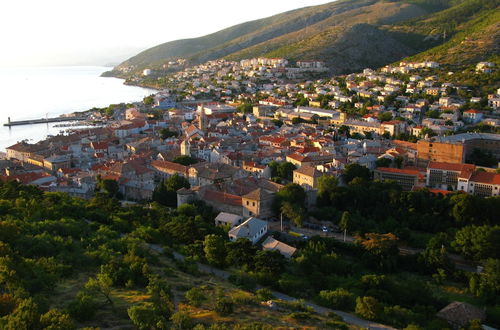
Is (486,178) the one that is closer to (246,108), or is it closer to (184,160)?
(184,160)

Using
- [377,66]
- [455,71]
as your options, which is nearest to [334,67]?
[377,66]

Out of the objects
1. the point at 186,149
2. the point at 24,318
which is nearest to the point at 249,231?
the point at 24,318

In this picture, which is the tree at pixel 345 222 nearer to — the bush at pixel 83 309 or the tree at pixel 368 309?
the tree at pixel 368 309

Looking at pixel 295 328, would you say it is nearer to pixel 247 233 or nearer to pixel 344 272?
pixel 344 272

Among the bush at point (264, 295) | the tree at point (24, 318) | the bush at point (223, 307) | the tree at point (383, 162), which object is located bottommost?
the bush at point (264, 295)

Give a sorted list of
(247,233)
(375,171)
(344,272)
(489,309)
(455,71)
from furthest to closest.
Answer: (455,71), (375,171), (247,233), (344,272), (489,309)

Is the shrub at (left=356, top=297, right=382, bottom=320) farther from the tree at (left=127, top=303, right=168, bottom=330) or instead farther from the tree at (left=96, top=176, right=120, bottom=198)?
the tree at (left=96, top=176, right=120, bottom=198)

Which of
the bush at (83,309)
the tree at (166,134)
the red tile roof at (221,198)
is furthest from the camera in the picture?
the tree at (166,134)

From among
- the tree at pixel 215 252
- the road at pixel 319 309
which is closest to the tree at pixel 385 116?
the tree at pixel 215 252
